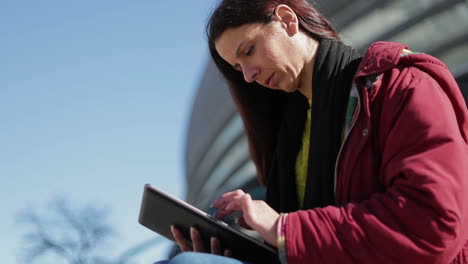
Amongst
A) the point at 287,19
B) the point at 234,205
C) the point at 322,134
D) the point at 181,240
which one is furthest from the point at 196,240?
the point at 287,19

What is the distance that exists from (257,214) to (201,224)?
0.93ft

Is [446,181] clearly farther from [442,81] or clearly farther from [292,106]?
[292,106]

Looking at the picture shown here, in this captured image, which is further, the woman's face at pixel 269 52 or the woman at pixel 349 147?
the woman's face at pixel 269 52

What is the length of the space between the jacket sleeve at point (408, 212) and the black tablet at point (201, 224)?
0.22m

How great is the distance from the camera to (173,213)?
2408mm

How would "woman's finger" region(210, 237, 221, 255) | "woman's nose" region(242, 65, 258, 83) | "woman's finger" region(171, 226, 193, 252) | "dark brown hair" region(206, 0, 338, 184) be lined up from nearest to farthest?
"woman's finger" region(210, 237, 221, 255), "woman's finger" region(171, 226, 193, 252), "woman's nose" region(242, 65, 258, 83), "dark brown hair" region(206, 0, 338, 184)

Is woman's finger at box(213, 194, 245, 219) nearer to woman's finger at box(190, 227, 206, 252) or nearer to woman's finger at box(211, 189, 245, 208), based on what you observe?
woman's finger at box(211, 189, 245, 208)

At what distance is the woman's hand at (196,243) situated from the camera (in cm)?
236

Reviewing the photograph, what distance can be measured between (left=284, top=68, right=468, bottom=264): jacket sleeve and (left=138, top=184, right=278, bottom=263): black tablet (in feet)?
0.71

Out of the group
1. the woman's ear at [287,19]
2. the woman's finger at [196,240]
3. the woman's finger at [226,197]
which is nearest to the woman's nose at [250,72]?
the woman's ear at [287,19]

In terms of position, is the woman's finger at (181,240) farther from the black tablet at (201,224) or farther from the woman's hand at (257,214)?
the woman's hand at (257,214)

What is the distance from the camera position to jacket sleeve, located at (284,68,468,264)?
6.40 feet

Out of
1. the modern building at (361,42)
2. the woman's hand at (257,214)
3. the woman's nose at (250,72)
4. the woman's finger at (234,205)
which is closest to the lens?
the woman's hand at (257,214)

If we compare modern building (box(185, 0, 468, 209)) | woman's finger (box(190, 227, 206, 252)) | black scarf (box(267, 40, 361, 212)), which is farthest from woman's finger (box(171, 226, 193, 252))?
modern building (box(185, 0, 468, 209))
